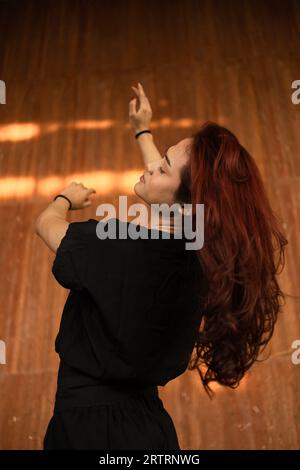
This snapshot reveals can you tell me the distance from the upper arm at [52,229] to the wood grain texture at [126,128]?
1460 millimetres

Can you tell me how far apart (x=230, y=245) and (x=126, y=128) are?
85.7 inches

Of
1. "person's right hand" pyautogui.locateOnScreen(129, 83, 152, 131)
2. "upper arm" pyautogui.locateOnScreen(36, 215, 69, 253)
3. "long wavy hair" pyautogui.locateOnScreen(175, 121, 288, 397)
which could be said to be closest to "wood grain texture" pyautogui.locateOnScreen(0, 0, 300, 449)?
"person's right hand" pyautogui.locateOnScreen(129, 83, 152, 131)

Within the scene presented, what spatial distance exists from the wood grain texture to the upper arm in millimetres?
1460

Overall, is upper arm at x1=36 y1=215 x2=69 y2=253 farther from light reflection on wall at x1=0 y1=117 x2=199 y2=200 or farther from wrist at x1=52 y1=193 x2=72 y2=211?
light reflection on wall at x1=0 y1=117 x2=199 y2=200

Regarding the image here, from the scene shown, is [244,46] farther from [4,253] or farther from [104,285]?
[104,285]

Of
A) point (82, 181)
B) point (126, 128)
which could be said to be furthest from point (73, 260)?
point (126, 128)

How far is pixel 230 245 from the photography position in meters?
0.98

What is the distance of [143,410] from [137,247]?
0.40m

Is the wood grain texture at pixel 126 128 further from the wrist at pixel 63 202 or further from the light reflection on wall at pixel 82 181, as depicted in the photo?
the wrist at pixel 63 202

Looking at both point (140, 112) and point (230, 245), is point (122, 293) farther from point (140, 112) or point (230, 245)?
point (140, 112)

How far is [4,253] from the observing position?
266 centimetres

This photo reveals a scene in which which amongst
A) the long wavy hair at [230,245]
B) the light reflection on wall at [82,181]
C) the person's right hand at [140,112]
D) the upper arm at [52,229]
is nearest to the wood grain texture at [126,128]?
the light reflection on wall at [82,181]

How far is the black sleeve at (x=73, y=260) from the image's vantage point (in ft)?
3.28
